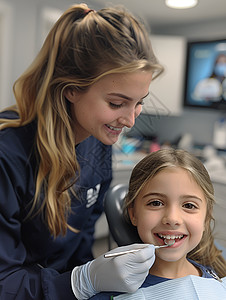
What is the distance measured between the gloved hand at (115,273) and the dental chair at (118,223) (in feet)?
0.76

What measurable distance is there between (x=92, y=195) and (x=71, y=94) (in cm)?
Answer: 42

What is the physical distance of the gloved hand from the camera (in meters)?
0.78

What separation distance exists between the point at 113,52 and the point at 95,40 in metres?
0.06

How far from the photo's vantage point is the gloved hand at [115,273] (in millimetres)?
780

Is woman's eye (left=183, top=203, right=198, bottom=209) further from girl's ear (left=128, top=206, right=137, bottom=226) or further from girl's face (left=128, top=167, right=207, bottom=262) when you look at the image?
girl's ear (left=128, top=206, right=137, bottom=226)

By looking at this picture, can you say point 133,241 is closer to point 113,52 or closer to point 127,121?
point 127,121

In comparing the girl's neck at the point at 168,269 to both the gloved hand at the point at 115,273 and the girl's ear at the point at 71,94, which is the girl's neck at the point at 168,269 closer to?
the gloved hand at the point at 115,273

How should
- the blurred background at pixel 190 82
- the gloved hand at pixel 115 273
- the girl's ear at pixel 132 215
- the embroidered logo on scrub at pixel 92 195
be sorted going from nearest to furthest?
the gloved hand at pixel 115 273 → the girl's ear at pixel 132 215 → the embroidered logo on scrub at pixel 92 195 → the blurred background at pixel 190 82

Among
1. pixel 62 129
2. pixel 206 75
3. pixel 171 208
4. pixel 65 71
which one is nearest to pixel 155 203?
pixel 171 208

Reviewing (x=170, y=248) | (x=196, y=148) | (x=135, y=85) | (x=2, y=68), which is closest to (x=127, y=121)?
(x=135, y=85)

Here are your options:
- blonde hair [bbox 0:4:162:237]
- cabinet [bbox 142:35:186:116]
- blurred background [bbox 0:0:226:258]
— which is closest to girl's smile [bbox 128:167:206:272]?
blonde hair [bbox 0:4:162:237]

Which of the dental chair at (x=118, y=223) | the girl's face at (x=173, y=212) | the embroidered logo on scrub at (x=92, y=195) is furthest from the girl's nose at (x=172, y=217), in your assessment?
the embroidered logo on scrub at (x=92, y=195)

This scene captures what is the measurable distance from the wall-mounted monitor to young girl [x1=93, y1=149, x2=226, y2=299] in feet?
6.90

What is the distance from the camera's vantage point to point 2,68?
81.7 inches
